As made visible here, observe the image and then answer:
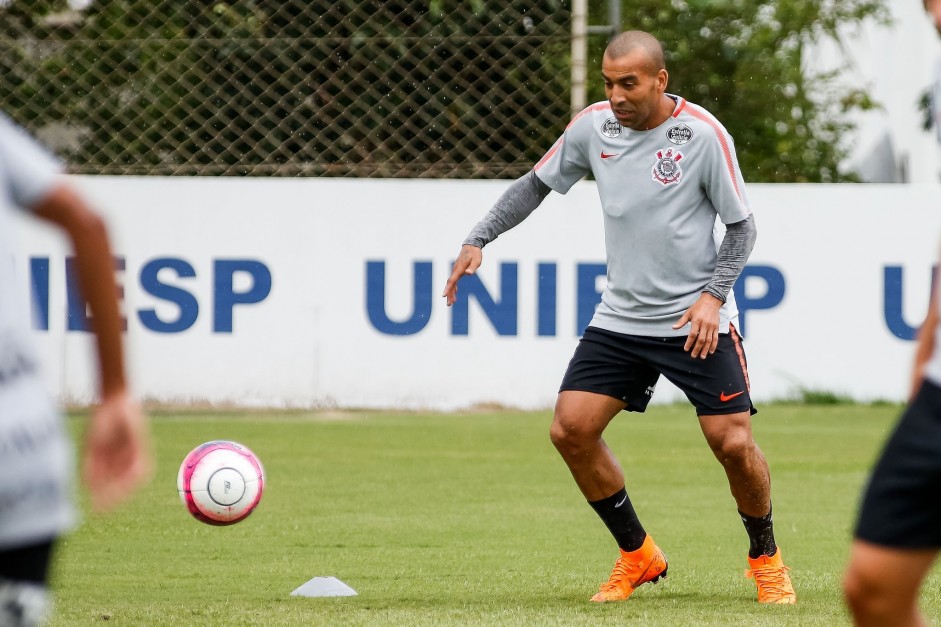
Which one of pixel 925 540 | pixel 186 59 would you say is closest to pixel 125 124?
pixel 186 59

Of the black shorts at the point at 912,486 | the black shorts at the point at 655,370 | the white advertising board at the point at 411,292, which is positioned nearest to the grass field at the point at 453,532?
the white advertising board at the point at 411,292

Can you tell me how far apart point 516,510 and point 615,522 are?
2356 millimetres

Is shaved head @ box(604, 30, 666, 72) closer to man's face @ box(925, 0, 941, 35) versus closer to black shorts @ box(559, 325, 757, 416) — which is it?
black shorts @ box(559, 325, 757, 416)

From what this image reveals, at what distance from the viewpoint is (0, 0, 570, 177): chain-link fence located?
12445 mm

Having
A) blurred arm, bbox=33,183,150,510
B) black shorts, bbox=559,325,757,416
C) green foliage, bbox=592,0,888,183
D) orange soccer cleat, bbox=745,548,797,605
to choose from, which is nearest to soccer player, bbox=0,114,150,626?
blurred arm, bbox=33,183,150,510

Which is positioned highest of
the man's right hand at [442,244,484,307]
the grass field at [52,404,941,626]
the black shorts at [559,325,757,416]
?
the man's right hand at [442,244,484,307]

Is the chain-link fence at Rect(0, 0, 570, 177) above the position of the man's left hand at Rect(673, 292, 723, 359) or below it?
above

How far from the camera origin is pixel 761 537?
18.5ft

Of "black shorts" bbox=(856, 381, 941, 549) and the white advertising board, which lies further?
the white advertising board

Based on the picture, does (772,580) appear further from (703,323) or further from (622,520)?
(703,323)

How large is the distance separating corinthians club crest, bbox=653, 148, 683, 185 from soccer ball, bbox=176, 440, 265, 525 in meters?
1.98

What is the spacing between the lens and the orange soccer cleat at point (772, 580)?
18.2 feet

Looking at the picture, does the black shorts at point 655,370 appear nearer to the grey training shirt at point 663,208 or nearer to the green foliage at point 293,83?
the grey training shirt at point 663,208

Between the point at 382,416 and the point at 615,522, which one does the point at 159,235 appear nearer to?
the point at 382,416
